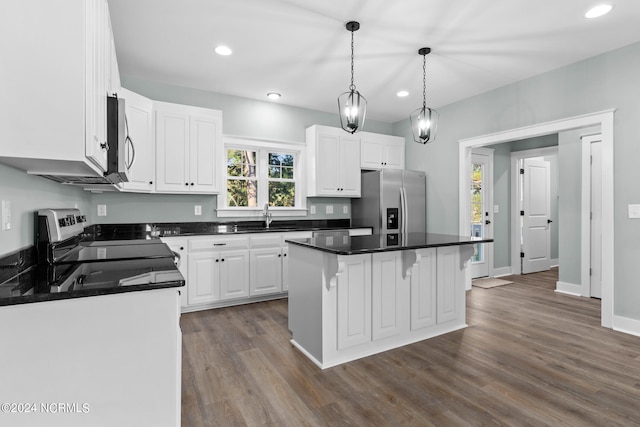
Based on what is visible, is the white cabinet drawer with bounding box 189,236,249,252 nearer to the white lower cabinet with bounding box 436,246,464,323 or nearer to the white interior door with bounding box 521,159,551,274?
the white lower cabinet with bounding box 436,246,464,323

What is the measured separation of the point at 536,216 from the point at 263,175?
4.86 m

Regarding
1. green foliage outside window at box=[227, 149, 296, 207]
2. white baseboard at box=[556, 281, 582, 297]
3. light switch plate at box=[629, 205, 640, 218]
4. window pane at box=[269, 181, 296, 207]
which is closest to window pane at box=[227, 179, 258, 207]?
green foliage outside window at box=[227, 149, 296, 207]

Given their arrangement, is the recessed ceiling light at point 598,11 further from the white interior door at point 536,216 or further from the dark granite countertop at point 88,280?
the white interior door at point 536,216

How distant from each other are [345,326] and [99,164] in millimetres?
1890

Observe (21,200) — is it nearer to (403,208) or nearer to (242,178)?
(242,178)

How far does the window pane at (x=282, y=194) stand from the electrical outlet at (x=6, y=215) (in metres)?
3.41

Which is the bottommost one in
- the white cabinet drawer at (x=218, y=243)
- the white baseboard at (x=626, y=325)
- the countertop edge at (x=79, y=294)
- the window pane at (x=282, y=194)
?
the white baseboard at (x=626, y=325)

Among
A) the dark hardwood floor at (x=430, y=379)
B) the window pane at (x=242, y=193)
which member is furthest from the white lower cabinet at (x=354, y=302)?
the window pane at (x=242, y=193)

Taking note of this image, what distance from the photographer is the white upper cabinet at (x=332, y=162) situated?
15.6 ft

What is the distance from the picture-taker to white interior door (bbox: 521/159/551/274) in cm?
579

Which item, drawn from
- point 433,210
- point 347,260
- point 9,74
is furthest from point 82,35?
point 433,210

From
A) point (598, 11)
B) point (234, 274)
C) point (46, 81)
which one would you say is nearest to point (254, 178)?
point (234, 274)

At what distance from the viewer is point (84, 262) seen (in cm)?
175

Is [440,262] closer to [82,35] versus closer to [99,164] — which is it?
[99,164]
